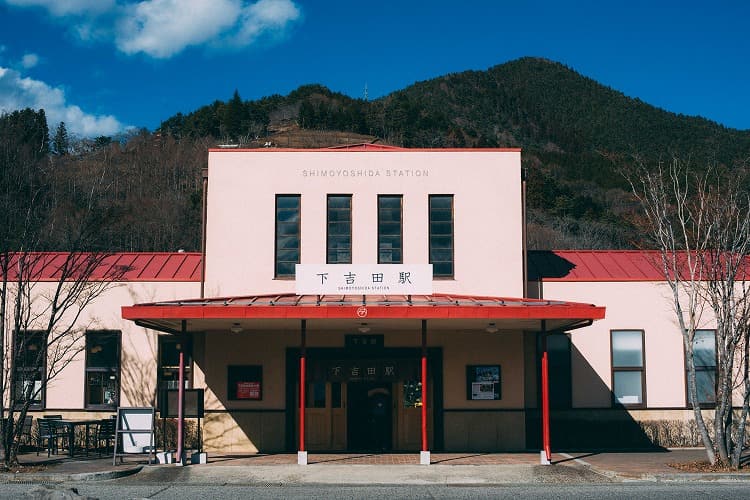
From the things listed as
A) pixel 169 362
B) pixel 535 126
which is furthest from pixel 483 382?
pixel 535 126

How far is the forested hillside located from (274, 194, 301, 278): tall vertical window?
8592 mm

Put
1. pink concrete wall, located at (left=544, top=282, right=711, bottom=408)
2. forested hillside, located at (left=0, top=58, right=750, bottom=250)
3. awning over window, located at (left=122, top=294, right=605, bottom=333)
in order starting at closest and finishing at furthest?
1. awning over window, located at (left=122, top=294, right=605, bottom=333)
2. pink concrete wall, located at (left=544, top=282, right=711, bottom=408)
3. forested hillside, located at (left=0, top=58, right=750, bottom=250)

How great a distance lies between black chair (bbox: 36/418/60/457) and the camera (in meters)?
19.2

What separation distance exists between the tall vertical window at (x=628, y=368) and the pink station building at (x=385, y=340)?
38mm

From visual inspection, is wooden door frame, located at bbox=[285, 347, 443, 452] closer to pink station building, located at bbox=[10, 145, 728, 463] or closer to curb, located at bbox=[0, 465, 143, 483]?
pink station building, located at bbox=[10, 145, 728, 463]

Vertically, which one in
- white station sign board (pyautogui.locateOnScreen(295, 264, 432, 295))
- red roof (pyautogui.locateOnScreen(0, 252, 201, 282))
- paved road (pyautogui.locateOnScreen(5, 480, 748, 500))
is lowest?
paved road (pyautogui.locateOnScreen(5, 480, 748, 500))

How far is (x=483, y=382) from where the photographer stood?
20.5 meters

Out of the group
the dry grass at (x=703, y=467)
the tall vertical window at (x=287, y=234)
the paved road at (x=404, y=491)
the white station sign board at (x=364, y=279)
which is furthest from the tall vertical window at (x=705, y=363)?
the tall vertical window at (x=287, y=234)

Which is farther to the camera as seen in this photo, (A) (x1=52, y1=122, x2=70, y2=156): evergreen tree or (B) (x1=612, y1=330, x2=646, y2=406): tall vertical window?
(A) (x1=52, y1=122, x2=70, y2=156): evergreen tree

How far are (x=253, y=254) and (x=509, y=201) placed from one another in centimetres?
674

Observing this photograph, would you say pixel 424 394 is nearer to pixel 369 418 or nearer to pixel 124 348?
pixel 369 418

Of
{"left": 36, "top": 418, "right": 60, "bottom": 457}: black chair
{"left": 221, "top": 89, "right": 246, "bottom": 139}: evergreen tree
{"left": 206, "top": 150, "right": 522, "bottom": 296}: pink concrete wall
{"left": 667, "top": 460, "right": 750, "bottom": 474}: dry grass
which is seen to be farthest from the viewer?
{"left": 221, "top": 89, "right": 246, "bottom": 139}: evergreen tree

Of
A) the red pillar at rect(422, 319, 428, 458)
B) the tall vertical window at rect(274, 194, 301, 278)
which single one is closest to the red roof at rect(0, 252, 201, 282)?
the tall vertical window at rect(274, 194, 301, 278)

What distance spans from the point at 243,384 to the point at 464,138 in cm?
8741
